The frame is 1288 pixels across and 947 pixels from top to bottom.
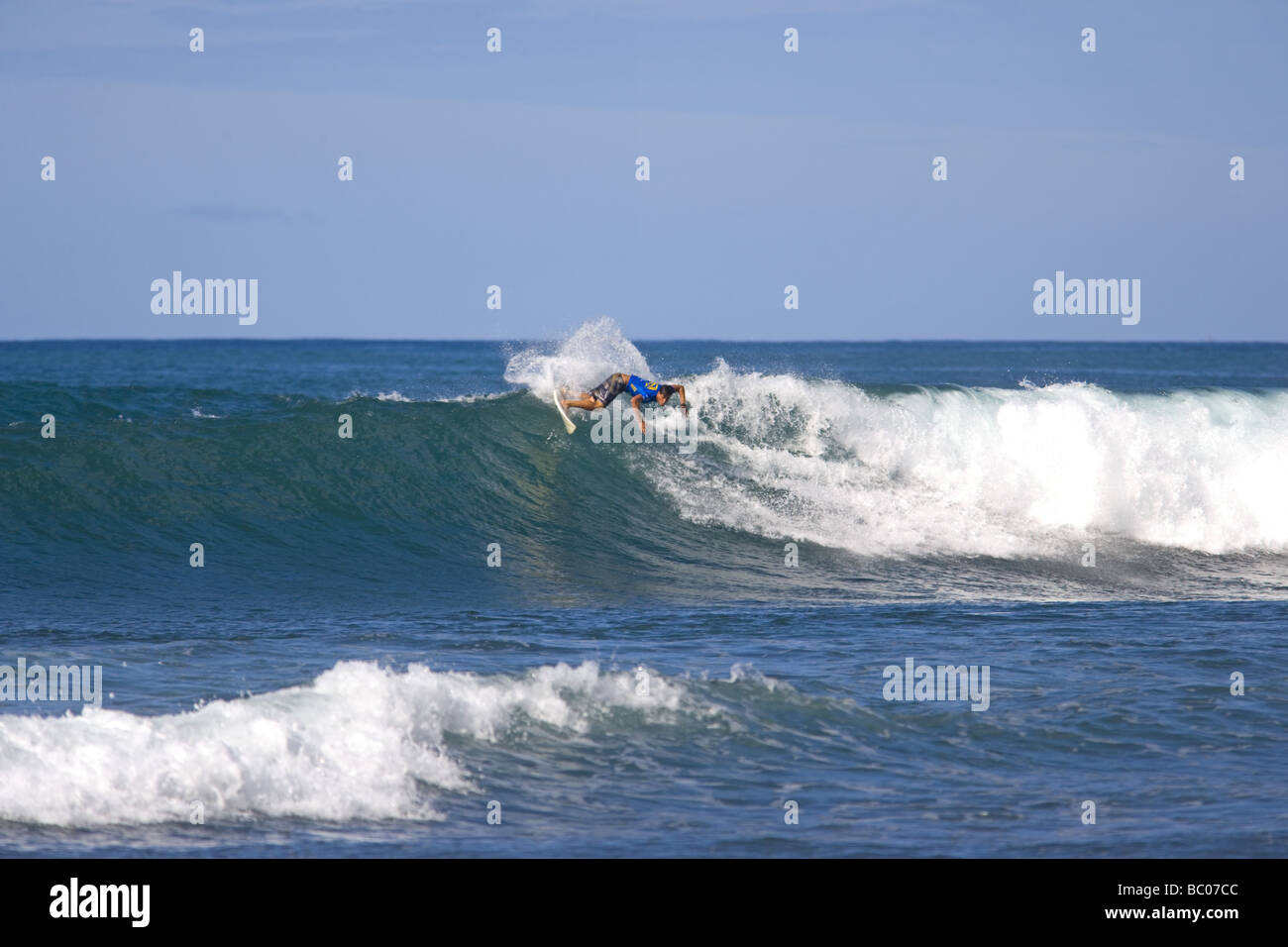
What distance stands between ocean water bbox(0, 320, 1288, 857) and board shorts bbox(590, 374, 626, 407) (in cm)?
151

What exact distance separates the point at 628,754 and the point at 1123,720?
11.3 ft

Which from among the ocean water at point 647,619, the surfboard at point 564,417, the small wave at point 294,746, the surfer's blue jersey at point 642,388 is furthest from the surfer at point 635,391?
the small wave at point 294,746

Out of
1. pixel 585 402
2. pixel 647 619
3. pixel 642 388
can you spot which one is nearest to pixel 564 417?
pixel 585 402

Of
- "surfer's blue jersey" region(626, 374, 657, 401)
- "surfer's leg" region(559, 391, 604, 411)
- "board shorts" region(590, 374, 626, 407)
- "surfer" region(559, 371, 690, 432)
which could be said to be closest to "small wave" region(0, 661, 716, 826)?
"surfer" region(559, 371, 690, 432)

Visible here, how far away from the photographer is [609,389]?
51.3 ft

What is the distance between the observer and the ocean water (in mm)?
6922

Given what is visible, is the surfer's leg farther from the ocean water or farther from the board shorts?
the ocean water

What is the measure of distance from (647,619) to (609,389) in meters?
4.46

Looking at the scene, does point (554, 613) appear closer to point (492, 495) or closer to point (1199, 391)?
point (492, 495)

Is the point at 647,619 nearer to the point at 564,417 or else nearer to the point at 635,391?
the point at 635,391

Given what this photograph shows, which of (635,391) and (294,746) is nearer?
(294,746)

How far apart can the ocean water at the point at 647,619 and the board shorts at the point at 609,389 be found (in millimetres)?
1508

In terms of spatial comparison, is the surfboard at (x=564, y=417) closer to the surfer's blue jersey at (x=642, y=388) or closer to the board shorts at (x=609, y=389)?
the board shorts at (x=609, y=389)
